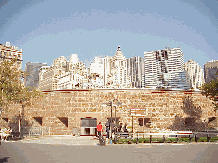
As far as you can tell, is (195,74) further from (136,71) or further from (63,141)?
(63,141)

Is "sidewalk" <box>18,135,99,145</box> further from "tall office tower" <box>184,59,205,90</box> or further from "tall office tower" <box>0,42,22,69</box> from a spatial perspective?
"tall office tower" <box>184,59,205,90</box>

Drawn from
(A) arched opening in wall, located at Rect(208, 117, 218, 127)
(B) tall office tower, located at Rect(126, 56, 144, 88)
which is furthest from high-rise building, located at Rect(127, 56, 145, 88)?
(A) arched opening in wall, located at Rect(208, 117, 218, 127)

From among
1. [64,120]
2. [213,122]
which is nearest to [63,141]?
[64,120]

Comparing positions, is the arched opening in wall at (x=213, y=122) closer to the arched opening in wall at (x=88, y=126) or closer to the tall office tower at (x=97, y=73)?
the arched opening in wall at (x=88, y=126)

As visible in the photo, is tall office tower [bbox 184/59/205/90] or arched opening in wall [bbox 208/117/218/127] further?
tall office tower [bbox 184/59/205/90]

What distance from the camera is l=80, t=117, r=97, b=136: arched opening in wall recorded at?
72.2 feet

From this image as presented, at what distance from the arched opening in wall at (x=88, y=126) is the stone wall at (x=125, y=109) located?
0.42 meters

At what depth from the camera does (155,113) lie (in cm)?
2241

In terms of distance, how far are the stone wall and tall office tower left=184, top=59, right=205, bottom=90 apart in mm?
173568

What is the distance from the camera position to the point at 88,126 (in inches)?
874

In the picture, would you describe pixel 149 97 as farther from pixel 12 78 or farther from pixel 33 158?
pixel 33 158

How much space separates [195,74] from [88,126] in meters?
182

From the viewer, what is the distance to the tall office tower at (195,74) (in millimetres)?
188600

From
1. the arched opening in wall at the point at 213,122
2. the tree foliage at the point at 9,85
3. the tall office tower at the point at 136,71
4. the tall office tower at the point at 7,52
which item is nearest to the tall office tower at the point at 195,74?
the tall office tower at the point at 136,71
